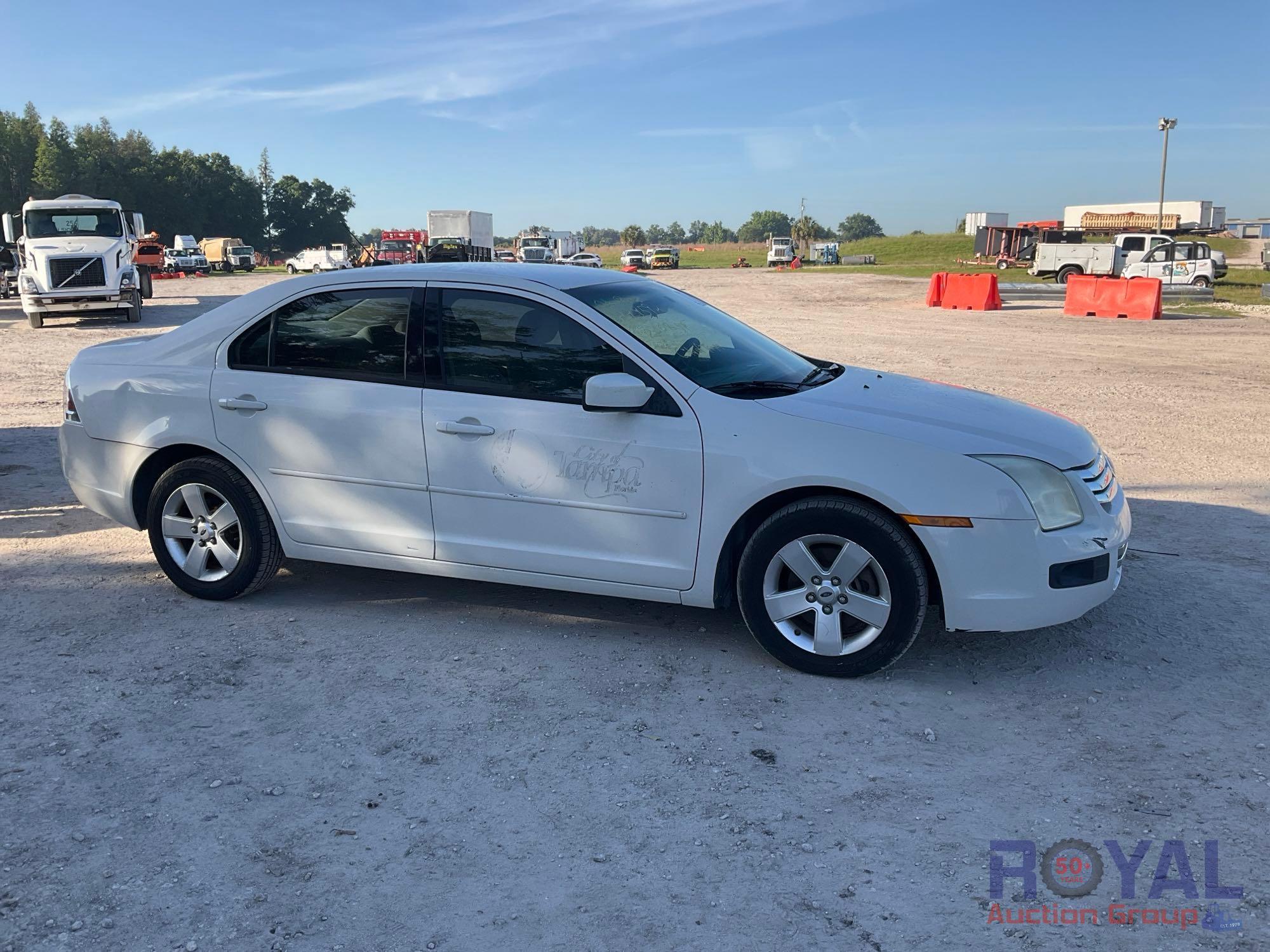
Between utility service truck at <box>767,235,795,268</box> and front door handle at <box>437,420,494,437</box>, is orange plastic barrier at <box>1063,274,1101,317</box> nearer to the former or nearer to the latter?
front door handle at <box>437,420,494,437</box>

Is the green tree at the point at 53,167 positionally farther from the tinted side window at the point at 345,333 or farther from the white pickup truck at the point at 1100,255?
the tinted side window at the point at 345,333

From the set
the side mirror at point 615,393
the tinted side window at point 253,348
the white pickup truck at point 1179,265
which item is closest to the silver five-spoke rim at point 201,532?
the tinted side window at point 253,348

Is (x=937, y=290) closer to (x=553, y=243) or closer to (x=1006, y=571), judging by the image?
(x=1006, y=571)

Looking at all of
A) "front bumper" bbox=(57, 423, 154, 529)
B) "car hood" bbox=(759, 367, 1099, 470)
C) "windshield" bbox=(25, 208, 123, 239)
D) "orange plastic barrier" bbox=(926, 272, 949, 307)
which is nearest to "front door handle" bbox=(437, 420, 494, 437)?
"car hood" bbox=(759, 367, 1099, 470)

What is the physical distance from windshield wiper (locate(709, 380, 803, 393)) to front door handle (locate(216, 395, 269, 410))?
2227 millimetres

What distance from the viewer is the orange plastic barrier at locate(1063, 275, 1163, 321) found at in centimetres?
2370

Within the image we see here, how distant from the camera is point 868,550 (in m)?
4.09

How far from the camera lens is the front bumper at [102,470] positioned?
5.26 meters

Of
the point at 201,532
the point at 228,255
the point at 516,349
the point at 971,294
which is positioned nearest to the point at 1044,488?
the point at 516,349

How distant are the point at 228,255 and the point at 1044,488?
78.2 m

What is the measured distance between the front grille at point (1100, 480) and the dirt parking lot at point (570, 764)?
704 millimetres

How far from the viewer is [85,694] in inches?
165

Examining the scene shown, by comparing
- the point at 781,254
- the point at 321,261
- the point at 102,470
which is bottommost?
the point at 102,470

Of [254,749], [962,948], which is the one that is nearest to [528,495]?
[254,749]
